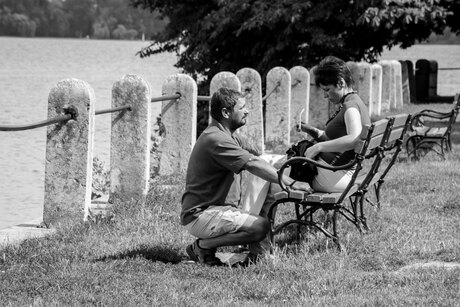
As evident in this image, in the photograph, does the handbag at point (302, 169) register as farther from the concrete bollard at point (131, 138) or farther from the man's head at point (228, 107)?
the concrete bollard at point (131, 138)

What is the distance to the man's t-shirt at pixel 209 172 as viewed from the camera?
6.72m

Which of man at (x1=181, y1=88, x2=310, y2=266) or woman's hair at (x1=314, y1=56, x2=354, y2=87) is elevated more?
woman's hair at (x1=314, y1=56, x2=354, y2=87)

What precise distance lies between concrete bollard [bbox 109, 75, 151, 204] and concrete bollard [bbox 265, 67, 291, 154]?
489 centimetres

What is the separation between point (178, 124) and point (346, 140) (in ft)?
11.4

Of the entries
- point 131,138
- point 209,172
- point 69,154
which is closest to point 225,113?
point 209,172

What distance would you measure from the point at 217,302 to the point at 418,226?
109 inches

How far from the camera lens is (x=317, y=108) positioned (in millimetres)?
16656

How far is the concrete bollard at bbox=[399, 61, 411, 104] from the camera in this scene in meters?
25.5

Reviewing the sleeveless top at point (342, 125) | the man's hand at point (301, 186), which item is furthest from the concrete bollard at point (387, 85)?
the man's hand at point (301, 186)

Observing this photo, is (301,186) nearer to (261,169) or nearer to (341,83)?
(261,169)

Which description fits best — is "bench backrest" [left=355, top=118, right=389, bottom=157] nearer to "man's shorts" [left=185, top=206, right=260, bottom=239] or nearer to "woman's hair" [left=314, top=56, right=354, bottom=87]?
"woman's hair" [left=314, top=56, right=354, bottom=87]

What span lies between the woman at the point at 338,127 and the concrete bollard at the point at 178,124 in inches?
115

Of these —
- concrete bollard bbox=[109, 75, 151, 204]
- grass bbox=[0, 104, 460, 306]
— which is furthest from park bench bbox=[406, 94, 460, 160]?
concrete bollard bbox=[109, 75, 151, 204]

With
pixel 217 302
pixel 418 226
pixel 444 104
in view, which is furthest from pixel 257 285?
pixel 444 104
